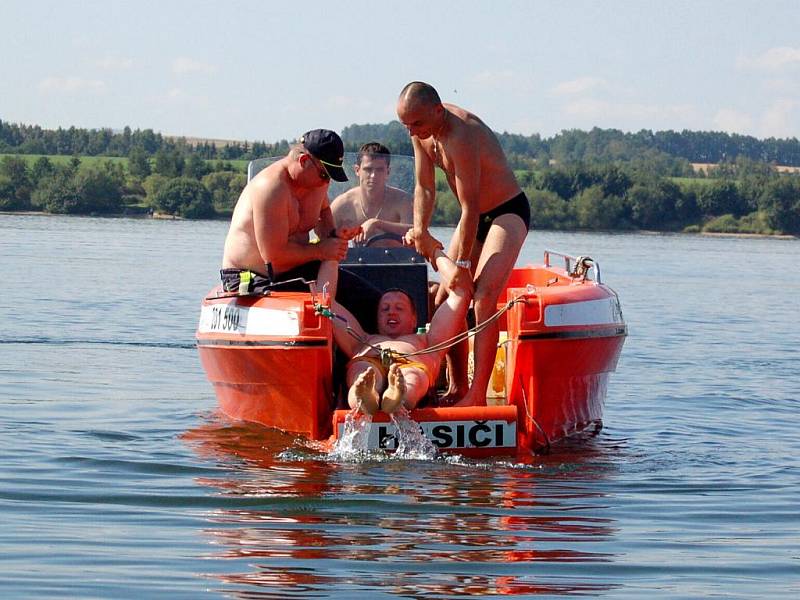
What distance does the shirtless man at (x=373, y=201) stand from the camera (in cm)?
986

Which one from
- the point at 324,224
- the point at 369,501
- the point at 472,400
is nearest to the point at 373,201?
the point at 324,224

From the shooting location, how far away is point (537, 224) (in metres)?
65.8

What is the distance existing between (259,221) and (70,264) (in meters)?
22.0

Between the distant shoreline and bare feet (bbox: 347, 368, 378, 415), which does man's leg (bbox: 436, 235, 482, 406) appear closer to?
bare feet (bbox: 347, 368, 378, 415)

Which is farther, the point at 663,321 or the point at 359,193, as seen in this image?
the point at 663,321

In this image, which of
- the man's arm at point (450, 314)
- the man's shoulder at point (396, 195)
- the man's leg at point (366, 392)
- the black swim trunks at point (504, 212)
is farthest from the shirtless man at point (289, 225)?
the man's shoulder at point (396, 195)

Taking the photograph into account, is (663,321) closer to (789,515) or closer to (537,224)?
(789,515)

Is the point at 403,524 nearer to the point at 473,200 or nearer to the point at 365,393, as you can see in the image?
the point at 365,393

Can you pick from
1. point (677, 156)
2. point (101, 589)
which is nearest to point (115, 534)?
point (101, 589)

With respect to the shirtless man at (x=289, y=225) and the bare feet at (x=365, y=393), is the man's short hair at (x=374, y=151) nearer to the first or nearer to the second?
the shirtless man at (x=289, y=225)

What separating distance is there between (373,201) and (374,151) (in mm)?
385

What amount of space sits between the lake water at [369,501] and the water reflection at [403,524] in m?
0.01

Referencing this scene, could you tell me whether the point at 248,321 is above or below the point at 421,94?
below

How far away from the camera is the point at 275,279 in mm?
8562
